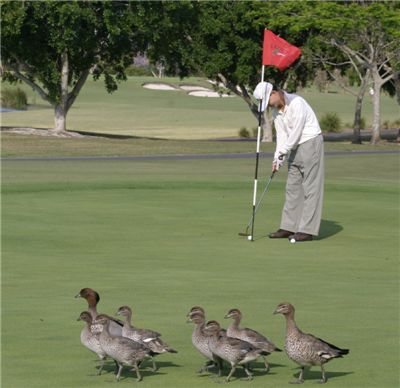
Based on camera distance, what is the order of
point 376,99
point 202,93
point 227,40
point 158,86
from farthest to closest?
point 158,86, point 202,93, point 227,40, point 376,99

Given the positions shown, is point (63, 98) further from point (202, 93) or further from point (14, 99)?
point (202, 93)

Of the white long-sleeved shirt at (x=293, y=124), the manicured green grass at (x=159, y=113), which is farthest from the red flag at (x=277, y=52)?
the manicured green grass at (x=159, y=113)

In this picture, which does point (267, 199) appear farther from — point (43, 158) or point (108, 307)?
point (43, 158)

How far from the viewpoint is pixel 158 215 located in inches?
738

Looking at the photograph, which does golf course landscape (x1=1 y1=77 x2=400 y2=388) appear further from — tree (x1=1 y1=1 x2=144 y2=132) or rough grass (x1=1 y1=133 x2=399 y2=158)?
tree (x1=1 y1=1 x2=144 y2=132)

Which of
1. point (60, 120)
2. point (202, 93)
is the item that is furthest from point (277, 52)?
point (202, 93)

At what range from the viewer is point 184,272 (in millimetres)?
12766

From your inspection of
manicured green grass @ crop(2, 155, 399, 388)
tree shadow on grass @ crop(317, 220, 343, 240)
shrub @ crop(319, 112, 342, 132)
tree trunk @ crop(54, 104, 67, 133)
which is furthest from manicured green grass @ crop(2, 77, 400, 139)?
tree shadow on grass @ crop(317, 220, 343, 240)

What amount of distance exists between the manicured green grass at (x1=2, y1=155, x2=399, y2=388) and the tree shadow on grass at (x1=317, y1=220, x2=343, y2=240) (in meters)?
0.02

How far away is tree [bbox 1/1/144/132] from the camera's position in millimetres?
53031

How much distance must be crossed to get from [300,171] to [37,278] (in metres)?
5.75

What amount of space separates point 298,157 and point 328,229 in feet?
4.44

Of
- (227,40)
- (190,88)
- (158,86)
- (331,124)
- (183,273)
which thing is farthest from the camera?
(190,88)

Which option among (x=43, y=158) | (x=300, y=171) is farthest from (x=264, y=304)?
(x=43, y=158)
